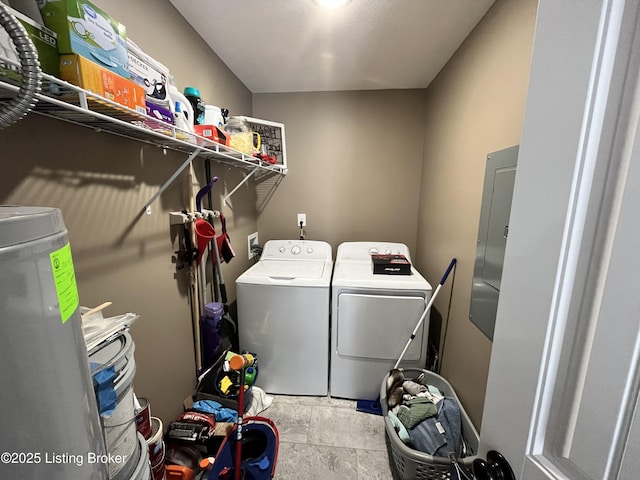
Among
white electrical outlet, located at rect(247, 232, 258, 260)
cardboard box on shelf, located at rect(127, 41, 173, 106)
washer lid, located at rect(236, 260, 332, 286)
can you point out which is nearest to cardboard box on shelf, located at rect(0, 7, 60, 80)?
cardboard box on shelf, located at rect(127, 41, 173, 106)

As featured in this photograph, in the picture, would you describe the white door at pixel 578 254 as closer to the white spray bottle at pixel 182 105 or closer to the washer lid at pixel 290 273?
the white spray bottle at pixel 182 105

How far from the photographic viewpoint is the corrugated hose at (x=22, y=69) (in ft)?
1.46

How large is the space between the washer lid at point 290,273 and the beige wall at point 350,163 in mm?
592

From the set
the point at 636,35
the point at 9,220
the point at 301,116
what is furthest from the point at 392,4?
the point at 9,220

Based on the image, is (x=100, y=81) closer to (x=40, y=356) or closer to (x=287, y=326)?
(x=40, y=356)

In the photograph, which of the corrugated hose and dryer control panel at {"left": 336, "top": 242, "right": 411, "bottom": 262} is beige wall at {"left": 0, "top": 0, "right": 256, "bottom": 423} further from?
dryer control panel at {"left": 336, "top": 242, "right": 411, "bottom": 262}

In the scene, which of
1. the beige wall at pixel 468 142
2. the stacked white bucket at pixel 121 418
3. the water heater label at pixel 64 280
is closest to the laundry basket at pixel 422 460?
the beige wall at pixel 468 142

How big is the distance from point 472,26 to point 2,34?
2102 mm

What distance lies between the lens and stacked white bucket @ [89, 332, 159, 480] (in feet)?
2.22

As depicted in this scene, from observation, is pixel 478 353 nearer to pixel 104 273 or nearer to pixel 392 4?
pixel 104 273

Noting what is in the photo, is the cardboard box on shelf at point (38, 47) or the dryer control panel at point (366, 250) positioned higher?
the cardboard box on shelf at point (38, 47)

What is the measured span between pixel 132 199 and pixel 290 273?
115cm

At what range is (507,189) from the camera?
123 centimetres

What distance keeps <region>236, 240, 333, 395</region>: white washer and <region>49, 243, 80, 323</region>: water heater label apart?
149cm
